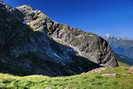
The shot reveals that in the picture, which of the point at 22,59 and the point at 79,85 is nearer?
the point at 79,85

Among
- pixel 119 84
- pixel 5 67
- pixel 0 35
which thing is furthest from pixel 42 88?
pixel 0 35

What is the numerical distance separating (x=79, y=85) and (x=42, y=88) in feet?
16.6

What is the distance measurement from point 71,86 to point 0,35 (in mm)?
163333

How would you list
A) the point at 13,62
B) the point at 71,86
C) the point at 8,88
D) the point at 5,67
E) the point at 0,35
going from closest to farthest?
1. the point at 8,88
2. the point at 71,86
3. the point at 5,67
4. the point at 13,62
5. the point at 0,35

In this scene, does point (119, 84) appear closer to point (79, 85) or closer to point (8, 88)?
point (79, 85)

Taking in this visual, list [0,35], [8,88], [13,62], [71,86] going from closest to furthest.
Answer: [8,88], [71,86], [13,62], [0,35]

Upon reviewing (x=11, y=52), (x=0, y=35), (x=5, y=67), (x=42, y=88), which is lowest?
(x=42, y=88)

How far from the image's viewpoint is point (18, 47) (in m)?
195

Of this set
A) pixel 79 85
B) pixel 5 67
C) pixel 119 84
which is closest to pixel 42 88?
pixel 79 85

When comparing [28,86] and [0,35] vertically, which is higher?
[0,35]

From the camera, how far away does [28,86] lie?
32750 mm

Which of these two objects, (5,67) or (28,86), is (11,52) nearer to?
(5,67)

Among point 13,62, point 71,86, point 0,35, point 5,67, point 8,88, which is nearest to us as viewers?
point 8,88

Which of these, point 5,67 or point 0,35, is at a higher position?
point 0,35
